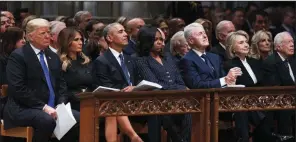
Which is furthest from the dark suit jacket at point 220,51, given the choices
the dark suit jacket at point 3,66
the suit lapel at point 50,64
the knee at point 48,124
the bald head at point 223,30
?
the knee at point 48,124

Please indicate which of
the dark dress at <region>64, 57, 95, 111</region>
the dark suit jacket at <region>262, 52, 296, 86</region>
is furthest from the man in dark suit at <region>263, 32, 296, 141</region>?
the dark dress at <region>64, 57, 95, 111</region>

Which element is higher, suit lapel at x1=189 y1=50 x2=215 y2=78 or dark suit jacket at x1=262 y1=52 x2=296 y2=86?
suit lapel at x1=189 y1=50 x2=215 y2=78

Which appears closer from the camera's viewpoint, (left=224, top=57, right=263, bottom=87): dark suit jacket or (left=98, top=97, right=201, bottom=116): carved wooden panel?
(left=98, top=97, right=201, bottom=116): carved wooden panel

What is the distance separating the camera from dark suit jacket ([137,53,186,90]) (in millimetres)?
8648

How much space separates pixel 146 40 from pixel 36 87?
1336mm

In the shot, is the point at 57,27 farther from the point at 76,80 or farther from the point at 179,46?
the point at 179,46

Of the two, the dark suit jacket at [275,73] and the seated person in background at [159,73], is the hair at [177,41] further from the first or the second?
the dark suit jacket at [275,73]

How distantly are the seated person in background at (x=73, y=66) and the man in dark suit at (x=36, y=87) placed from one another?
0.30 m

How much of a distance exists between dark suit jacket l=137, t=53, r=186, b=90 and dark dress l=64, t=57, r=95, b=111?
544 mm

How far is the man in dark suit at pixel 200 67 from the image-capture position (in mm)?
8680

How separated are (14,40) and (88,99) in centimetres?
193

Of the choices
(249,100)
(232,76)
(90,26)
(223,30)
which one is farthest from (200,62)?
(90,26)

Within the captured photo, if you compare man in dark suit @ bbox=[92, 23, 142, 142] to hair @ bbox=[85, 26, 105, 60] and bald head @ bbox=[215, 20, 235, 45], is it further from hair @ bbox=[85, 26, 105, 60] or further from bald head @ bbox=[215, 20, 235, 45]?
bald head @ bbox=[215, 20, 235, 45]

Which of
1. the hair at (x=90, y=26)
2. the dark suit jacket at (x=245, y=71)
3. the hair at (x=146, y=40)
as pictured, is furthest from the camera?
the hair at (x=90, y=26)
